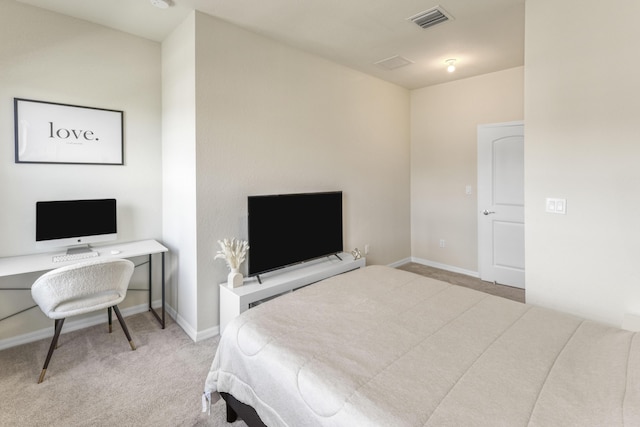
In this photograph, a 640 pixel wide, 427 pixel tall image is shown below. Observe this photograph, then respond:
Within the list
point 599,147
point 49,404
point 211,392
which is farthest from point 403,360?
point 49,404

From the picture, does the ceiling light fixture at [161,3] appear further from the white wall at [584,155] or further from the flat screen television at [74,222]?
the white wall at [584,155]

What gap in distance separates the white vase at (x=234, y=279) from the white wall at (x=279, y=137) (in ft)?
0.69

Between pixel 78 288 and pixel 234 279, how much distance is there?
3.57 ft

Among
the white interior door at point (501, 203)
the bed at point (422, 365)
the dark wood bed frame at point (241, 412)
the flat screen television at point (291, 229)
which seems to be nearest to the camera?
the bed at point (422, 365)

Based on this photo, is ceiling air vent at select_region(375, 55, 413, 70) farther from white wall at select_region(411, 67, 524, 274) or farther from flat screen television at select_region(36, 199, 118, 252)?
flat screen television at select_region(36, 199, 118, 252)

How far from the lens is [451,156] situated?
459 cm

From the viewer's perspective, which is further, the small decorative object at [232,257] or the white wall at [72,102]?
the small decorative object at [232,257]

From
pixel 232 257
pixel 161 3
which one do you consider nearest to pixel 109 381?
pixel 232 257

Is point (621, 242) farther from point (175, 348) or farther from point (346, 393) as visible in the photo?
point (175, 348)

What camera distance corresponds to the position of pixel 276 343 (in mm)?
1472

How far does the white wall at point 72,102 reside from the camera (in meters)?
2.53

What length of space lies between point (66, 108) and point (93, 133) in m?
0.27

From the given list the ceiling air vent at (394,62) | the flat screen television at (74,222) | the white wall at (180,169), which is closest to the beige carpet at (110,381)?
the white wall at (180,169)

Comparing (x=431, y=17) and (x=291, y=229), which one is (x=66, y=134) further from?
(x=431, y=17)
